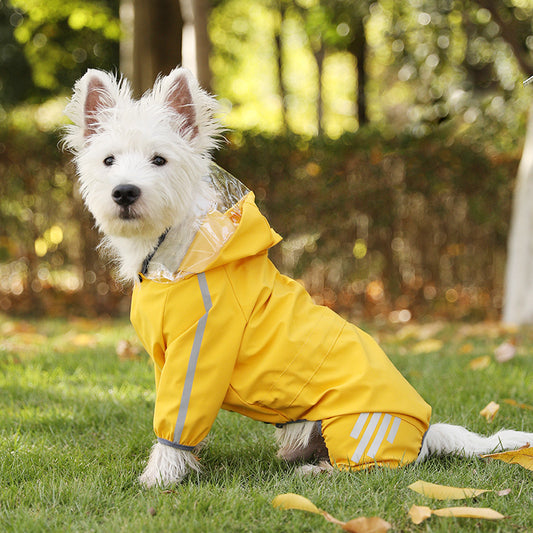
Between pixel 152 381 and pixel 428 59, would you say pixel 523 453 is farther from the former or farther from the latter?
pixel 428 59

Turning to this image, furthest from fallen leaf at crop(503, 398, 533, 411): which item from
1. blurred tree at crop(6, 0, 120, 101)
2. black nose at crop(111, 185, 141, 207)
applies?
blurred tree at crop(6, 0, 120, 101)

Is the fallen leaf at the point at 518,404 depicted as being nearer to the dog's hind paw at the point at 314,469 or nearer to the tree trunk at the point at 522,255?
the dog's hind paw at the point at 314,469

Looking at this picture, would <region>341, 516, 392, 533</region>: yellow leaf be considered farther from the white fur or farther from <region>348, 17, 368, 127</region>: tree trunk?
<region>348, 17, 368, 127</region>: tree trunk

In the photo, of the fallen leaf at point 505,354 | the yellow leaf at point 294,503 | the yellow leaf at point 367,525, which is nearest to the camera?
the yellow leaf at point 367,525

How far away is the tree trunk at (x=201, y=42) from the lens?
759 cm

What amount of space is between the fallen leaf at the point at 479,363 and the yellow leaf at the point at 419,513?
2837 millimetres

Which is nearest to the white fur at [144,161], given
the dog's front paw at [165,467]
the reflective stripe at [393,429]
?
the dog's front paw at [165,467]

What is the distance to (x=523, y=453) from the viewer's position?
276 cm

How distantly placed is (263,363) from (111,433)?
1283mm

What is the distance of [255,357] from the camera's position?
2.70m

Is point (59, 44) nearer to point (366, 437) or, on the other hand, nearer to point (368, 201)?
point (368, 201)

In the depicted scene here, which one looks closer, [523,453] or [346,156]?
[523,453]

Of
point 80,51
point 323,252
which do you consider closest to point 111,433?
point 323,252

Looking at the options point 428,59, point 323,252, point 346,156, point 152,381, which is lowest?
point 152,381
